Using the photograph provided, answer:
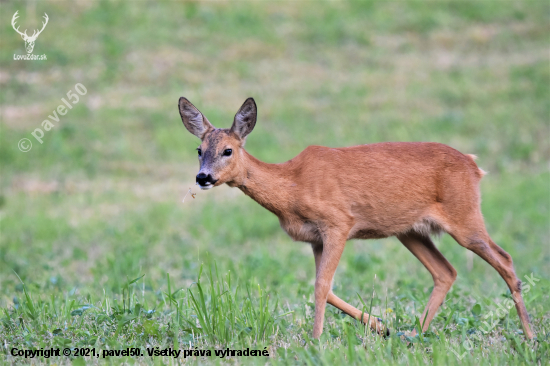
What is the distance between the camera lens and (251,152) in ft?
53.1

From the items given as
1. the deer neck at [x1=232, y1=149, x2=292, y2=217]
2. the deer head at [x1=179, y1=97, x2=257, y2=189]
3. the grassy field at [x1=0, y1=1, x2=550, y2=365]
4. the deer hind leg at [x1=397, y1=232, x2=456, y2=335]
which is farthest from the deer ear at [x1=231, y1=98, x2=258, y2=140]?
the deer hind leg at [x1=397, y1=232, x2=456, y2=335]

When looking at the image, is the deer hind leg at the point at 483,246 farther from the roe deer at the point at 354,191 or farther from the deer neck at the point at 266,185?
the deer neck at the point at 266,185

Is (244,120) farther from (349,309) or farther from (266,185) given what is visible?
(349,309)

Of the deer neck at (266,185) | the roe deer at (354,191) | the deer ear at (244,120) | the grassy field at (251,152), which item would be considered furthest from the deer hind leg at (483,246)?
the deer ear at (244,120)

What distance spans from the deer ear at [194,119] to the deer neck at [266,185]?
1.42 feet

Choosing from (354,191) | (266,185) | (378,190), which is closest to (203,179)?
(266,185)

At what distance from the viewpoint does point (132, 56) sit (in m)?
21.5

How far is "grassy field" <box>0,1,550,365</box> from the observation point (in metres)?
4.93

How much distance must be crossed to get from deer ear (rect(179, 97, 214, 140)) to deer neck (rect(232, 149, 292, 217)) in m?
0.43

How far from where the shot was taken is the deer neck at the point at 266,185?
5.41 metres

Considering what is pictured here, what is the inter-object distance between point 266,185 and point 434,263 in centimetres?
181

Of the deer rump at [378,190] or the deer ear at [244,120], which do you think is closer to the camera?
the deer rump at [378,190]

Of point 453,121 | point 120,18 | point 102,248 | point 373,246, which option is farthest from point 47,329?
point 120,18

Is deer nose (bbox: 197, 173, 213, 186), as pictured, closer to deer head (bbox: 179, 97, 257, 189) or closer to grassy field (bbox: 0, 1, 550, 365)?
deer head (bbox: 179, 97, 257, 189)
